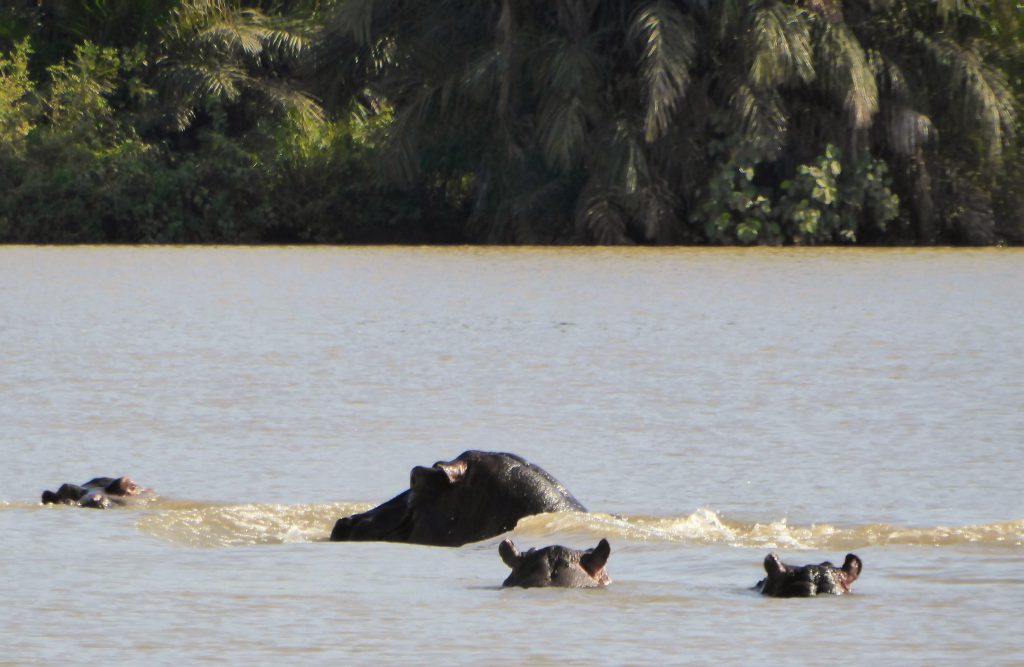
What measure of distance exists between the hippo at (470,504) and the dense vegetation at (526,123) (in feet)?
59.0

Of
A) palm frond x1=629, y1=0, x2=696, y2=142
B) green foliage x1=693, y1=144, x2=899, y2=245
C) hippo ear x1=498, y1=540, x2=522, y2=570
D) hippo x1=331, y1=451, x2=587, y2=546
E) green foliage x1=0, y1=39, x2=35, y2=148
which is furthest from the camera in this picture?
green foliage x1=0, y1=39, x2=35, y2=148

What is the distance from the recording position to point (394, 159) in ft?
83.8

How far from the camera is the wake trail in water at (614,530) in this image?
5121mm

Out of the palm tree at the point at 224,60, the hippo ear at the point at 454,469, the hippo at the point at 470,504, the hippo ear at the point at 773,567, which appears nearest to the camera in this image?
the hippo ear at the point at 773,567

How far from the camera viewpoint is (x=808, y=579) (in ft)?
13.8

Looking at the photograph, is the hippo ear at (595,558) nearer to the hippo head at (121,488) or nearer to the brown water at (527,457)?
the brown water at (527,457)

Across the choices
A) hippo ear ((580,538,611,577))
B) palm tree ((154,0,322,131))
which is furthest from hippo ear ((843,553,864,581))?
palm tree ((154,0,322,131))

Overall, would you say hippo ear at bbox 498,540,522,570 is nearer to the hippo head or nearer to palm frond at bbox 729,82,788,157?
the hippo head

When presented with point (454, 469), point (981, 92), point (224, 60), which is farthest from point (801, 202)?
point (454, 469)

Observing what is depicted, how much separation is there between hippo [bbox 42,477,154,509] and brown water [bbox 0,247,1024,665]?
0.08 metres

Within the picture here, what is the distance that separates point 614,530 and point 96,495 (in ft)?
5.11

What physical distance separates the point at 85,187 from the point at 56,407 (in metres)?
20.0

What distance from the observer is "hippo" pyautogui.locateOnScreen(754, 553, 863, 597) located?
4.18 m

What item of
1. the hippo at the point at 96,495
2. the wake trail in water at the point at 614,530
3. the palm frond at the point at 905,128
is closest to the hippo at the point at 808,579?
the wake trail in water at the point at 614,530
